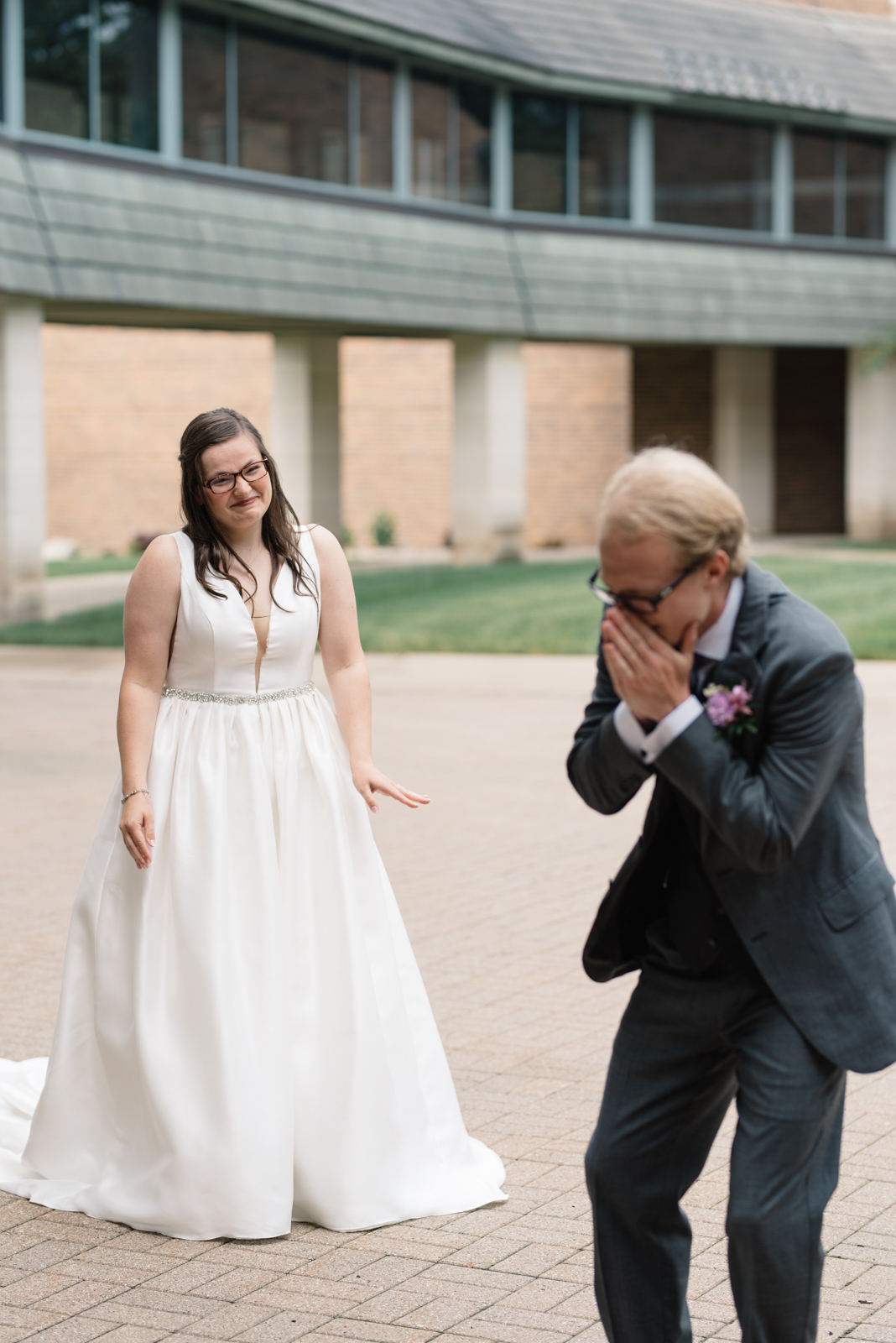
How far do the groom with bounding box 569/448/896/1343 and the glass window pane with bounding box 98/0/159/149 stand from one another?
65.1ft

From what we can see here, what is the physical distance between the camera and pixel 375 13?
945 inches

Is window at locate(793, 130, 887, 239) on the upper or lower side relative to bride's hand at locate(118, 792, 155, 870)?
upper

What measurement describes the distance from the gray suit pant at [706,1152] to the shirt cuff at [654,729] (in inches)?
16.1

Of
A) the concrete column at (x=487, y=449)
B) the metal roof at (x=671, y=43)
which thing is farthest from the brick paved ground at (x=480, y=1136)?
the metal roof at (x=671, y=43)

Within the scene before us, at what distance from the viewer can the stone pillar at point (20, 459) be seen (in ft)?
63.4

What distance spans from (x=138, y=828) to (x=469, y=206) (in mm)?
23744

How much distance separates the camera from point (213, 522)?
13.8 ft

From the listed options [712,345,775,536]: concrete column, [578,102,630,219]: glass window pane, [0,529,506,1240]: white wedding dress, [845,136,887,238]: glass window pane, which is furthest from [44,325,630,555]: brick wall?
[0,529,506,1240]: white wedding dress

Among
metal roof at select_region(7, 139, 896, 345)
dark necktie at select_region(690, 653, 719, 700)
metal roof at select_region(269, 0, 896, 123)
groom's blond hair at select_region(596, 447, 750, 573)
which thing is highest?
metal roof at select_region(269, 0, 896, 123)

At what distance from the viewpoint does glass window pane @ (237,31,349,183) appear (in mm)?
22891

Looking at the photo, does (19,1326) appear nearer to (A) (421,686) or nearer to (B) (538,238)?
(A) (421,686)

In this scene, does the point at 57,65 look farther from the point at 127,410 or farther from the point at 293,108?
the point at 127,410

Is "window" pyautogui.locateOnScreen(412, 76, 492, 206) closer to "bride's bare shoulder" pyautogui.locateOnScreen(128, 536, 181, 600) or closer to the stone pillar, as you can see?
the stone pillar

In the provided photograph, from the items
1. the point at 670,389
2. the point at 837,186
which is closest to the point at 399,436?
the point at 670,389
